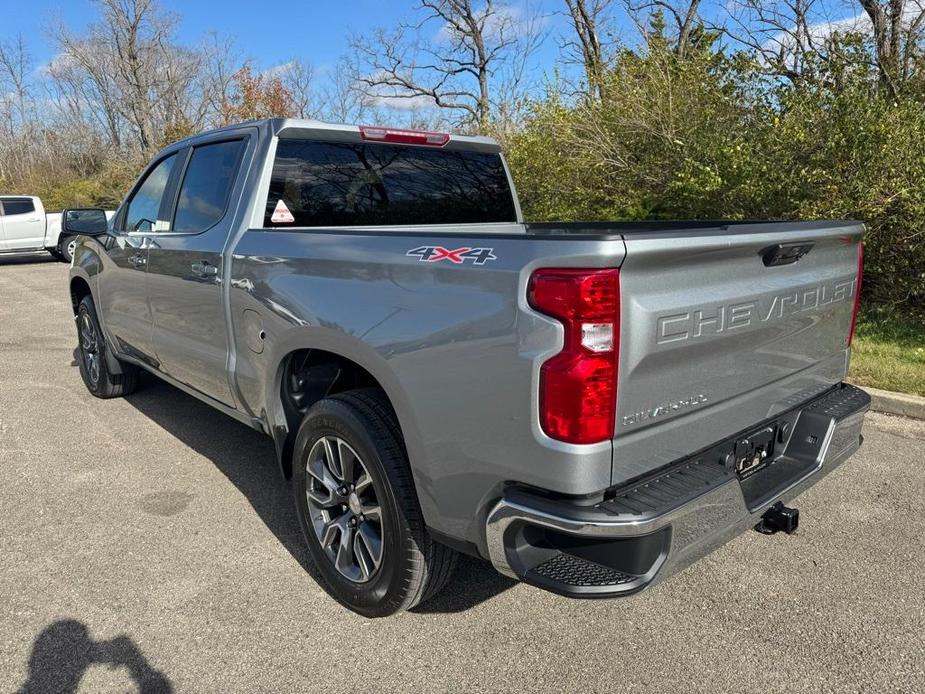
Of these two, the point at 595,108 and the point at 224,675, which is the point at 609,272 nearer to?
the point at 224,675

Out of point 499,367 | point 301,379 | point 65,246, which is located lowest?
point 65,246

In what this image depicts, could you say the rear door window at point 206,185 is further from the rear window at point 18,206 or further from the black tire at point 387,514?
the rear window at point 18,206

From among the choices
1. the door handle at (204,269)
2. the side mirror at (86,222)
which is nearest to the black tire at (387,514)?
the door handle at (204,269)

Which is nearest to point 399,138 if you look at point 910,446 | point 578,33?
point 910,446

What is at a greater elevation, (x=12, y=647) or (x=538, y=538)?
(x=538, y=538)

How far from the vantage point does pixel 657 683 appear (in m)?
2.45

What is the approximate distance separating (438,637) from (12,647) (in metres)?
1.60

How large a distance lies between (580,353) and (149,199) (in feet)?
12.1

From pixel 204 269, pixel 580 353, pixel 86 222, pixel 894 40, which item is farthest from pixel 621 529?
pixel 894 40

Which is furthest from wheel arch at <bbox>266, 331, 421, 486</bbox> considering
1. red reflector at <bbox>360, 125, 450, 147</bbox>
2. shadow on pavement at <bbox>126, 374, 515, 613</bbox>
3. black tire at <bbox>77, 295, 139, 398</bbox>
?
black tire at <bbox>77, 295, 139, 398</bbox>

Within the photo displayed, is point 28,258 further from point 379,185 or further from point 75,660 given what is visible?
point 75,660

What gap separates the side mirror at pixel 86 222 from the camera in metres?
5.01

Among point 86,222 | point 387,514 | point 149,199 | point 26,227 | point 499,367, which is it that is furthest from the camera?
point 26,227

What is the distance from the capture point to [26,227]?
18094 millimetres
